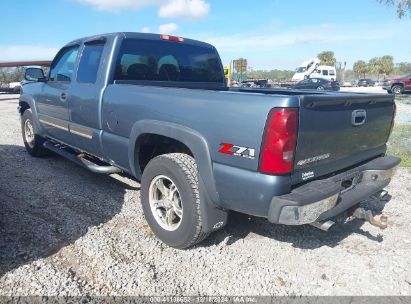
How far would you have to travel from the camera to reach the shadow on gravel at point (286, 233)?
10.9 feet

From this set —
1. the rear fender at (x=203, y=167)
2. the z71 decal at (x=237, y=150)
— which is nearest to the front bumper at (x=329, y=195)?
the z71 decal at (x=237, y=150)

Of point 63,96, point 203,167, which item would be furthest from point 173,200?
point 63,96

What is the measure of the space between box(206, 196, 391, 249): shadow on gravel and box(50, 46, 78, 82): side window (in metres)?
2.83

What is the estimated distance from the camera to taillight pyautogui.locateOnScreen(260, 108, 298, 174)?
231 cm

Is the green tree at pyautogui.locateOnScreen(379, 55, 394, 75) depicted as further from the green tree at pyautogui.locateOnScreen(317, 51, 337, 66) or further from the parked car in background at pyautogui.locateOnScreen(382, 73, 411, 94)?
the parked car in background at pyautogui.locateOnScreen(382, 73, 411, 94)

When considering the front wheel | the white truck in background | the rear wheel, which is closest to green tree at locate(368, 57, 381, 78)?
the white truck in background

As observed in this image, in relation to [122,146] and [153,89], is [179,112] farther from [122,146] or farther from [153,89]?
[122,146]

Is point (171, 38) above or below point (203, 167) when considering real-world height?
above

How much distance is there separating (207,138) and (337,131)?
1.01m

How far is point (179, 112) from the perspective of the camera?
291 centimetres

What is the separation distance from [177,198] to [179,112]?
2.65 ft

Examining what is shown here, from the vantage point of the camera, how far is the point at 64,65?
16.3 feet

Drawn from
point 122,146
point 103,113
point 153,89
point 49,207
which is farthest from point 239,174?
point 49,207

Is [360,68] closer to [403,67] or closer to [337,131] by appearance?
[403,67]
